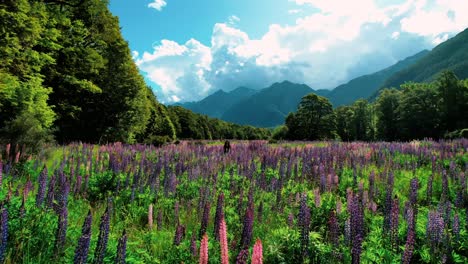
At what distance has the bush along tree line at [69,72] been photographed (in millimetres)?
13109

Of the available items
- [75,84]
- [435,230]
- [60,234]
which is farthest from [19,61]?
[435,230]

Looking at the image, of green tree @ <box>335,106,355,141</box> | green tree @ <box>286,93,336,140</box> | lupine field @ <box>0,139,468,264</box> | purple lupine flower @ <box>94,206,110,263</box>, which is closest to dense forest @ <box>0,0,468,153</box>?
lupine field @ <box>0,139,468,264</box>

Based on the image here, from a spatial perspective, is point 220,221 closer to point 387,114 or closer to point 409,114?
point 409,114

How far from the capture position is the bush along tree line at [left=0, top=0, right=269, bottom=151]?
13.1 metres

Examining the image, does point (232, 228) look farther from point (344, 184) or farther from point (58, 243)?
point (344, 184)

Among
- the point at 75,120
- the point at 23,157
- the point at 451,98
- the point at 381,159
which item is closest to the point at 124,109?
the point at 75,120

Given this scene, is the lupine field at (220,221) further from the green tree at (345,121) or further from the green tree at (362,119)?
the green tree at (362,119)

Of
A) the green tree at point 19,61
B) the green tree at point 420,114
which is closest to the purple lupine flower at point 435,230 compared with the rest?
the green tree at point 19,61

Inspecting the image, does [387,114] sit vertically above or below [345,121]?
above

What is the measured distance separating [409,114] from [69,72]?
2288 inches

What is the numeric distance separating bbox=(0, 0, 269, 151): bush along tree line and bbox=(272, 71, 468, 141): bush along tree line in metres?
36.4

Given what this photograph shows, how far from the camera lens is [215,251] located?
3260 millimetres

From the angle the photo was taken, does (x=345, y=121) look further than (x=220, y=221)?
Yes

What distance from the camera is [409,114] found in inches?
2263
